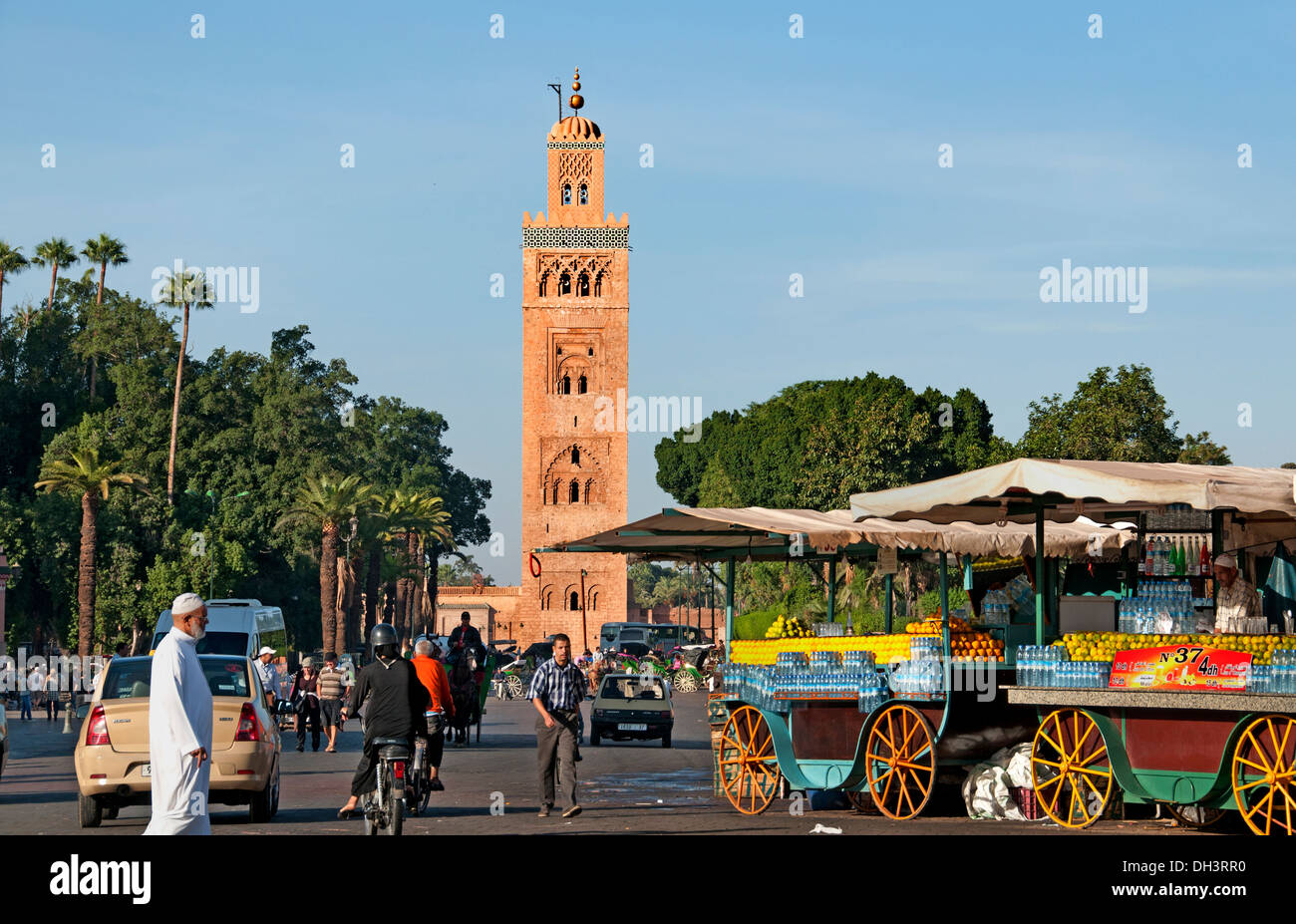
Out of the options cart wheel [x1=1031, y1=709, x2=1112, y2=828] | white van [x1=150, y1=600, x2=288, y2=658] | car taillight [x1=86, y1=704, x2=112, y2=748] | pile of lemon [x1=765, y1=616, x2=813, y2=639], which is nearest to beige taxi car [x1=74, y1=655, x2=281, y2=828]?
car taillight [x1=86, y1=704, x2=112, y2=748]

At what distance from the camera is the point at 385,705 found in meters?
12.7

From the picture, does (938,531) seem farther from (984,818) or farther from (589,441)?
(589,441)

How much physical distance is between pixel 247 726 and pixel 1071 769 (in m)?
6.73

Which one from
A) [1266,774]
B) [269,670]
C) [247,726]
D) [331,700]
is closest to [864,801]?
[1266,774]

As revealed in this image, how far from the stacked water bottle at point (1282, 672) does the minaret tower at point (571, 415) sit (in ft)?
271

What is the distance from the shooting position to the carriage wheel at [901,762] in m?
14.0

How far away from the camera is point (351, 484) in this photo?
211 feet

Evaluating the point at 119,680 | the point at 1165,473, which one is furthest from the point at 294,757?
the point at 1165,473

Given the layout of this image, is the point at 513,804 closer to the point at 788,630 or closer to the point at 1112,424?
the point at 788,630

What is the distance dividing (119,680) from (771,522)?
6154 mm

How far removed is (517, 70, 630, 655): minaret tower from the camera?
95.2m

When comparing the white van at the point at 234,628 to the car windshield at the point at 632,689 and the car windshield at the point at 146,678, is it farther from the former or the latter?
the car windshield at the point at 146,678

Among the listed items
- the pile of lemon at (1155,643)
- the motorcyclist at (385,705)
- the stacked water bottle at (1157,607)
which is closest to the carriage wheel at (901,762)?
the pile of lemon at (1155,643)

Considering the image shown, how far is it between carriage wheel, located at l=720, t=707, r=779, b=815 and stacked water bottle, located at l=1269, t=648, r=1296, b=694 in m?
5.10
